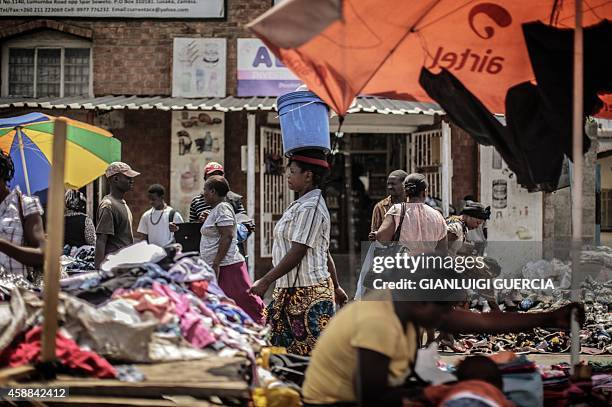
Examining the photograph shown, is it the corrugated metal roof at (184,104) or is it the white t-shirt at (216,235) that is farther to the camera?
the corrugated metal roof at (184,104)

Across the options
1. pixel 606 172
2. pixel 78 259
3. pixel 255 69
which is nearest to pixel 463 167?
pixel 255 69

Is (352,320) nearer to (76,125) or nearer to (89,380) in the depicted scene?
(89,380)

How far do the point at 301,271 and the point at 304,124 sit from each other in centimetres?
102

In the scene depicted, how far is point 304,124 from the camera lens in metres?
4.93

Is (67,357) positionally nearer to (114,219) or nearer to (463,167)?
(114,219)

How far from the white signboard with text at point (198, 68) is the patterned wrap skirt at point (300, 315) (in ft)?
29.3

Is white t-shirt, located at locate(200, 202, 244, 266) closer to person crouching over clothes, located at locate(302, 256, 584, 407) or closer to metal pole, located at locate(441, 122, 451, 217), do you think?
person crouching over clothes, located at locate(302, 256, 584, 407)

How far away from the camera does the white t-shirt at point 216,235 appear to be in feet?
20.7

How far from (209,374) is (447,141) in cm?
983

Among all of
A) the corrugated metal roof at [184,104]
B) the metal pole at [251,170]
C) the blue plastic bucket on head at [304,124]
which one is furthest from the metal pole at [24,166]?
the metal pole at [251,170]

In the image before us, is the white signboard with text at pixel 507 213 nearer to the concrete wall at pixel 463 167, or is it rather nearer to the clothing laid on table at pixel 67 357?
the concrete wall at pixel 463 167

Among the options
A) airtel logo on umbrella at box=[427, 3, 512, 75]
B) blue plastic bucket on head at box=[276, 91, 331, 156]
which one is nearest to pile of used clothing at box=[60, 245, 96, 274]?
blue plastic bucket on head at box=[276, 91, 331, 156]

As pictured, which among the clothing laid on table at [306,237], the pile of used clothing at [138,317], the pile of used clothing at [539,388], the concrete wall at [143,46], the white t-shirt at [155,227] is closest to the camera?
the pile of used clothing at [138,317]

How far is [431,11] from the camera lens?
429 cm
